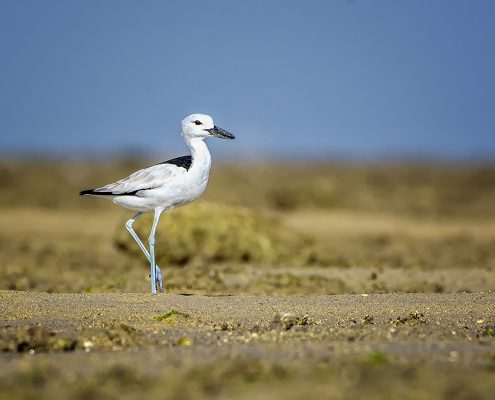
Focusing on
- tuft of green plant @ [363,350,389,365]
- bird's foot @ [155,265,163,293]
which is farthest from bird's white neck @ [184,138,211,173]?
tuft of green plant @ [363,350,389,365]

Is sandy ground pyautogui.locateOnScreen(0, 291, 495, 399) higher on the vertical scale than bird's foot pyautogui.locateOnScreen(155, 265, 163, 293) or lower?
lower

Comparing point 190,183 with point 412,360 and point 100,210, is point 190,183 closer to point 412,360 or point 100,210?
point 412,360

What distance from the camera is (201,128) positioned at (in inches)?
434

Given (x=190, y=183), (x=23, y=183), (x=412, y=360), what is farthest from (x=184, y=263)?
(x=23, y=183)

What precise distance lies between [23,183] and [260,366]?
3153 centimetres

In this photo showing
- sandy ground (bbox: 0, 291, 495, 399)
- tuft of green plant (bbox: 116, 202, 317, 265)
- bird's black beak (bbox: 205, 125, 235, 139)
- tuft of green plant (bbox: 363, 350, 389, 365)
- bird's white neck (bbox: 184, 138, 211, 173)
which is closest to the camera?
sandy ground (bbox: 0, 291, 495, 399)

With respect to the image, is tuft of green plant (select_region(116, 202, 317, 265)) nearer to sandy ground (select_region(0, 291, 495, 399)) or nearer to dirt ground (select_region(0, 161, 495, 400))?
dirt ground (select_region(0, 161, 495, 400))

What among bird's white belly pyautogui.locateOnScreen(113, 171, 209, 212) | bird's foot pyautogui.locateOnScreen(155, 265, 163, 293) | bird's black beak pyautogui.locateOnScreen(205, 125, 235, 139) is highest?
bird's black beak pyautogui.locateOnScreen(205, 125, 235, 139)

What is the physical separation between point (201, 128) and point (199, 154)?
14.1 inches

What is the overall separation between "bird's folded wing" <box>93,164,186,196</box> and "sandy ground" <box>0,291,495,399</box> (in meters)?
1.39

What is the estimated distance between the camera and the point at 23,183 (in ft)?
119

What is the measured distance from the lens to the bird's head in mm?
11000

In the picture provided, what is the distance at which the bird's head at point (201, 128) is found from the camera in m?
11.0

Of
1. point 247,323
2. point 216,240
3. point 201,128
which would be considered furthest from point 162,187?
point 216,240
